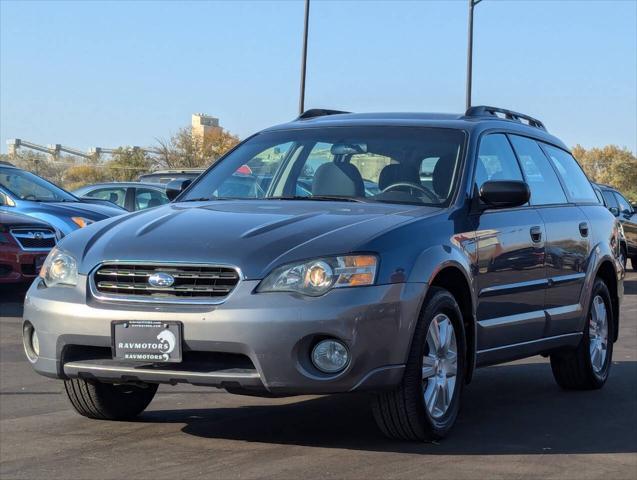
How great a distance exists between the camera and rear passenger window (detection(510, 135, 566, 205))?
7891 millimetres

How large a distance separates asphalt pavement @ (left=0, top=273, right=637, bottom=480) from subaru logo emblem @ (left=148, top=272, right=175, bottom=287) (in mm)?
813

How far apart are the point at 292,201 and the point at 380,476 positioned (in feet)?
6.20

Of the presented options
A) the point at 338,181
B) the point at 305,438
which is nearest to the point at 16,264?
the point at 338,181

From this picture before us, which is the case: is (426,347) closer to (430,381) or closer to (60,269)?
(430,381)

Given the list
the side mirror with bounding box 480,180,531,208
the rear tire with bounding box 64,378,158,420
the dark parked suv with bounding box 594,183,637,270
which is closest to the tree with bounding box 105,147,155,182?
the dark parked suv with bounding box 594,183,637,270

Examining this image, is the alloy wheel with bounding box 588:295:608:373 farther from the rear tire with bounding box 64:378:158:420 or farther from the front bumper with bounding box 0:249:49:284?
the front bumper with bounding box 0:249:49:284

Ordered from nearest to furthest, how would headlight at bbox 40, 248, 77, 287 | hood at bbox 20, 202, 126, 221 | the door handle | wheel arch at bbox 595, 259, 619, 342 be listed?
headlight at bbox 40, 248, 77, 287 → the door handle → wheel arch at bbox 595, 259, 619, 342 → hood at bbox 20, 202, 126, 221

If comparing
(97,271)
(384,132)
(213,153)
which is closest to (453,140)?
(384,132)

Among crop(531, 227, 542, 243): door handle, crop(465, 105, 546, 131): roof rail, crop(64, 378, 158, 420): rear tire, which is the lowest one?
crop(64, 378, 158, 420): rear tire

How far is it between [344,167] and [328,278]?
5.24ft

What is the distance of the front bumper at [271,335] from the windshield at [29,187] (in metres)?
9.32

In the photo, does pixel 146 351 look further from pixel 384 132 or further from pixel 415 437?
pixel 384 132

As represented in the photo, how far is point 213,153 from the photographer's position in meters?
54.4

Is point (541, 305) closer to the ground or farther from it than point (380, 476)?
farther from it
